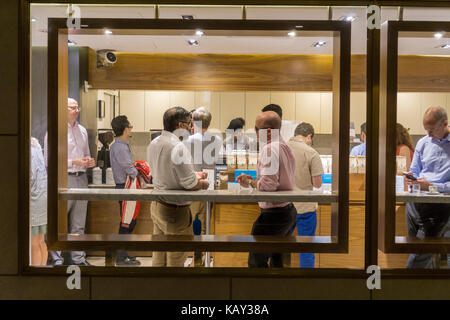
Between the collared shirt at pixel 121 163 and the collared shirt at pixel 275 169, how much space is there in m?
1.93

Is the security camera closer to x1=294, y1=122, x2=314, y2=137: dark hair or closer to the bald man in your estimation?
x1=294, y1=122, x2=314, y2=137: dark hair

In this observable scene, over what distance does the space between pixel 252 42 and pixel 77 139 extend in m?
2.29

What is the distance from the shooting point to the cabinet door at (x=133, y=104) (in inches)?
241

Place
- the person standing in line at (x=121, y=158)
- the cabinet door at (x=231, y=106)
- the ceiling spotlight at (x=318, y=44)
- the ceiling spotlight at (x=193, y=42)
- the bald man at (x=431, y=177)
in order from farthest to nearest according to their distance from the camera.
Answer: the cabinet door at (x=231, y=106)
the ceiling spotlight at (x=193, y=42)
the ceiling spotlight at (x=318, y=44)
the person standing in line at (x=121, y=158)
the bald man at (x=431, y=177)

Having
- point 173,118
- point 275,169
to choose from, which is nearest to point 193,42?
point 173,118

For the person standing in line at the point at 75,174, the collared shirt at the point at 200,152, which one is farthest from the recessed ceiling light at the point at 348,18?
the person standing in line at the point at 75,174

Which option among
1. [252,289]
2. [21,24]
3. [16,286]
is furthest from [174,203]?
[21,24]

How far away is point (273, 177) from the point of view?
274cm

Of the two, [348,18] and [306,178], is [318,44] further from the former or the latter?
[348,18]

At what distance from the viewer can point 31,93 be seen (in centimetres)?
249

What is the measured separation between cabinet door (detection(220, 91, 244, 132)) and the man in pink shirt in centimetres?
315

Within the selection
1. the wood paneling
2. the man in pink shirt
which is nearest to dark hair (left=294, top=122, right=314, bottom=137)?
the man in pink shirt

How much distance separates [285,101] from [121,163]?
264 cm

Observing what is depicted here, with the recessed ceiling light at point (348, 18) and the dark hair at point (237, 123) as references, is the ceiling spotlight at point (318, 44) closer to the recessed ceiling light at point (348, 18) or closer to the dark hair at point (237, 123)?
the dark hair at point (237, 123)
